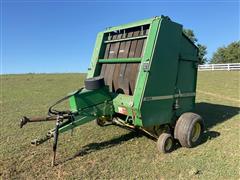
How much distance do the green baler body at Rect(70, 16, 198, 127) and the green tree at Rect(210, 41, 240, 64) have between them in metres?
57.5

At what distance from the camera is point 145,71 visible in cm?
482

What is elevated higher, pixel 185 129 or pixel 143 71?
pixel 143 71

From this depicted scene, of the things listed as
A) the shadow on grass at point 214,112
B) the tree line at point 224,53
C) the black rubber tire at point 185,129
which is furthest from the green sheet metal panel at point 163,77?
the tree line at point 224,53

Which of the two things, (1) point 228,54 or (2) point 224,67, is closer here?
(2) point 224,67

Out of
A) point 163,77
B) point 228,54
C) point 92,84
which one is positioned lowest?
point 92,84

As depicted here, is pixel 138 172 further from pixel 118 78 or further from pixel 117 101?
pixel 118 78

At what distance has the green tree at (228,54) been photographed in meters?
59.2

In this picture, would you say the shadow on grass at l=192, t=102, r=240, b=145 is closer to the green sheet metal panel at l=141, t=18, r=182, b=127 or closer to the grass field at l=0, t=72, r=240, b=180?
the grass field at l=0, t=72, r=240, b=180

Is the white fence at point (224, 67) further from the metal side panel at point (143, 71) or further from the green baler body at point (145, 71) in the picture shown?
the metal side panel at point (143, 71)

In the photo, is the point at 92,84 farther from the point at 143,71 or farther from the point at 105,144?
the point at 105,144

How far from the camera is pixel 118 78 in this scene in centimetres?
562

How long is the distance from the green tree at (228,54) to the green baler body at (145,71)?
57478mm

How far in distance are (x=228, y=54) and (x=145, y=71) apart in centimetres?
6206

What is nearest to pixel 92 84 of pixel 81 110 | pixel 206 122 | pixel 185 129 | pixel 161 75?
pixel 81 110
